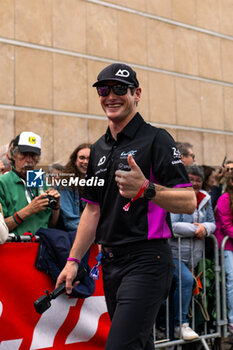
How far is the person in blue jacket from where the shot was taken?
509 cm

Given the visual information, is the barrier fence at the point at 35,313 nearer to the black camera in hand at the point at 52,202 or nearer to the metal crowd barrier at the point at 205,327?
the black camera in hand at the point at 52,202

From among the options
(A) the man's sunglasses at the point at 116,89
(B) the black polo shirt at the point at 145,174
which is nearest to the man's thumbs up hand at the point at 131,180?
(B) the black polo shirt at the point at 145,174

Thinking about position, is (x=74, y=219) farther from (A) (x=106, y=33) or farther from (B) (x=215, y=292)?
(A) (x=106, y=33)

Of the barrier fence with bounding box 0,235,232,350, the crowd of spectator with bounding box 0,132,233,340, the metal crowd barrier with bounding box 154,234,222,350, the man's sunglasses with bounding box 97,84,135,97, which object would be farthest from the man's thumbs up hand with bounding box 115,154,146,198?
the metal crowd barrier with bounding box 154,234,222,350

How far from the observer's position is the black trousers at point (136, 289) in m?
2.83

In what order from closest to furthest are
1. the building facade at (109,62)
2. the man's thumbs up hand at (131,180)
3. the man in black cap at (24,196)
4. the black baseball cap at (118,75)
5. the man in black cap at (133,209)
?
the man's thumbs up hand at (131,180)
the man in black cap at (133,209)
the black baseball cap at (118,75)
the man in black cap at (24,196)
the building facade at (109,62)

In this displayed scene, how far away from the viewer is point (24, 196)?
4.92 meters

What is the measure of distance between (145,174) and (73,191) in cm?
229

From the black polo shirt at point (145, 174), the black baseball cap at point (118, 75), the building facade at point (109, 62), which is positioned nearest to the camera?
the black polo shirt at point (145, 174)

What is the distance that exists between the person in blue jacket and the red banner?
0.59 m

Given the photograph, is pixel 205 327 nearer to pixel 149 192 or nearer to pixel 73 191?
pixel 73 191

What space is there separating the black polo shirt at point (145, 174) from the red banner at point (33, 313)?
150 cm

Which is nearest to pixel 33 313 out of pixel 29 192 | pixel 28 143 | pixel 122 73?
pixel 29 192

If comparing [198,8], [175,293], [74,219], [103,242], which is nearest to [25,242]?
[74,219]
